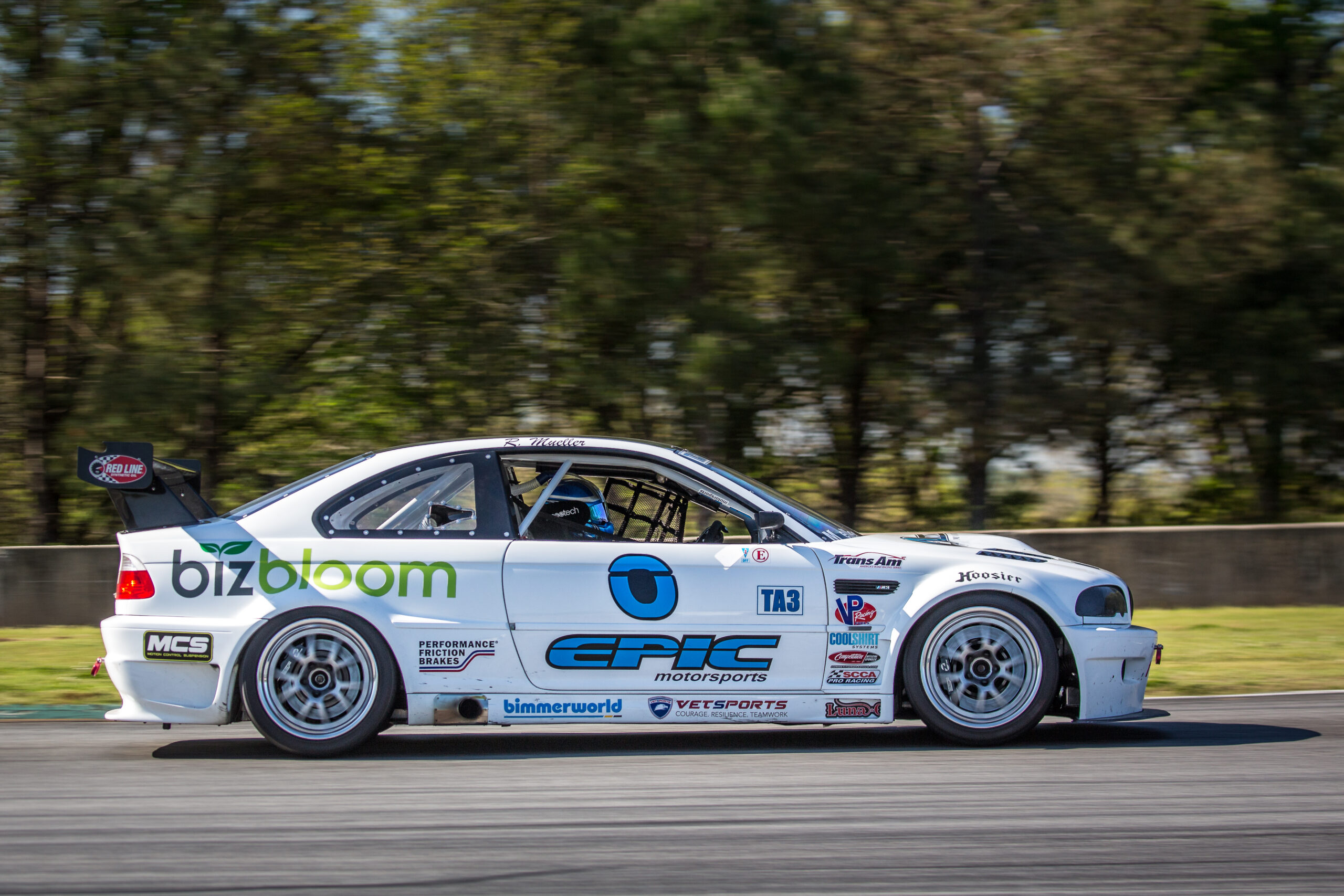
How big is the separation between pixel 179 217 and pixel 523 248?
3.25 meters

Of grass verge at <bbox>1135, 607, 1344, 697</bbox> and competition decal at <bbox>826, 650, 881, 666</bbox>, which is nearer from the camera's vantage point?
competition decal at <bbox>826, 650, 881, 666</bbox>

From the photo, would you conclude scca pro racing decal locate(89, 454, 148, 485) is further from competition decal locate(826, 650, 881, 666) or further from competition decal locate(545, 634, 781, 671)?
competition decal locate(826, 650, 881, 666)

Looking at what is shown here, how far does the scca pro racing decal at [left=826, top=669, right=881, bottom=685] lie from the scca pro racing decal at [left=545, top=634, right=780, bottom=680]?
292mm

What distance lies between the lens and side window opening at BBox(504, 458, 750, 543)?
589 centimetres

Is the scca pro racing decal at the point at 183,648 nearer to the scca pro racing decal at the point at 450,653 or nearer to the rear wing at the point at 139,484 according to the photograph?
the rear wing at the point at 139,484

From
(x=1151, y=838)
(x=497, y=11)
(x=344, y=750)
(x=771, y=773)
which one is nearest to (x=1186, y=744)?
(x=1151, y=838)

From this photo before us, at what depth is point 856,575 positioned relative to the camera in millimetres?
5629

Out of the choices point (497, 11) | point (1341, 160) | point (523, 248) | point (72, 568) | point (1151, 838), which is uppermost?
point (497, 11)

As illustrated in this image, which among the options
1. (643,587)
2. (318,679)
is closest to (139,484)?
(318,679)

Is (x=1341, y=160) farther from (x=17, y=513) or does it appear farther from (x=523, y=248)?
(x=17, y=513)

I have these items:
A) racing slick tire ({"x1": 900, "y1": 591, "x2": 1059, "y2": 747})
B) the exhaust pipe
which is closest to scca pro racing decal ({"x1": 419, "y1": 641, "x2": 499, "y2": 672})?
the exhaust pipe

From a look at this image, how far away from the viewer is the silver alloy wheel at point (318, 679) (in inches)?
217

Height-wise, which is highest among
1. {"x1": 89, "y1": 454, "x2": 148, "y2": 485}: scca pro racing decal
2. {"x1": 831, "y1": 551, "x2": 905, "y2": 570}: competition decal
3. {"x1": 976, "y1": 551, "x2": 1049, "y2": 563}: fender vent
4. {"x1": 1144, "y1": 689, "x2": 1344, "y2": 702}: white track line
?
{"x1": 89, "y1": 454, "x2": 148, "y2": 485}: scca pro racing decal

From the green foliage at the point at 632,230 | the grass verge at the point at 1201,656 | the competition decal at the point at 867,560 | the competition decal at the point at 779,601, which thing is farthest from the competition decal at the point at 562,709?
the green foliage at the point at 632,230
